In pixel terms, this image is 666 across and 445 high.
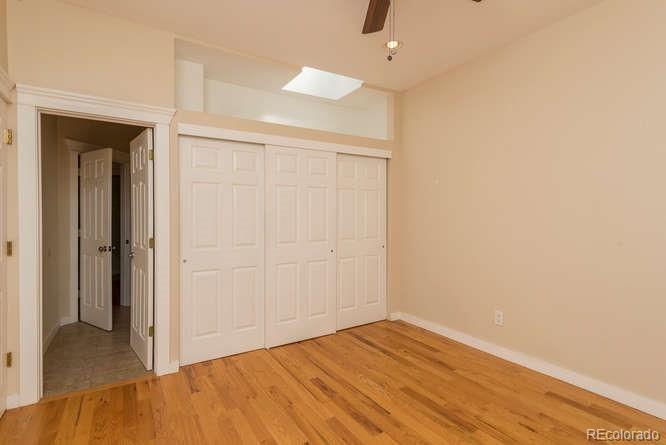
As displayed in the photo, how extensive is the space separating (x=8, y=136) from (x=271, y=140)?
195 centimetres

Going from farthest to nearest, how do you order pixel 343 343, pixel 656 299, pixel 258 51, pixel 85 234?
1. pixel 85 234
2. pixel 343 343
3. pixel 258 51
4. pixel 656 299

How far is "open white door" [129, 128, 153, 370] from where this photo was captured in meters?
2.89

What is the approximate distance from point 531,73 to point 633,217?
4.75 ft

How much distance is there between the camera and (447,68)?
144 inches

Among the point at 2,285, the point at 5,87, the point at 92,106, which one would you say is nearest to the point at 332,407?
the point at 2,285

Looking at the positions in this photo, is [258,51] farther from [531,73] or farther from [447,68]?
[531,73]

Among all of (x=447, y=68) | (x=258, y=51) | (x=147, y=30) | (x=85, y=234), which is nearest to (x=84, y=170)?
(x=85, y=234)

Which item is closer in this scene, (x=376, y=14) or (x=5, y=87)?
(x=376, y=14)

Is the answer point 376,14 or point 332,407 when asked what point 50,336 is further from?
point 376,14

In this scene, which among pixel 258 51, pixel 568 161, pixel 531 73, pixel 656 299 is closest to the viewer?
pixel 656 299

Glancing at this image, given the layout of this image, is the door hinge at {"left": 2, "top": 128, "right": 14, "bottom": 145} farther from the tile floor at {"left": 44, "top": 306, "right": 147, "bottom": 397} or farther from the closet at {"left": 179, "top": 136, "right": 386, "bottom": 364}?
the tile floor at {"left": 44, "top": 306, "right": 147, "bottom": 397}

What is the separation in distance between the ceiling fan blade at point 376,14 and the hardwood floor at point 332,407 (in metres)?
2.57

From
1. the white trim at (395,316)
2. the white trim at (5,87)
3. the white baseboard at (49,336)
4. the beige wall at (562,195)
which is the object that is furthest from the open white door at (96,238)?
the beige wall at (562,195)

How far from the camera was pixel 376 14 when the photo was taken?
2082 millimetres
